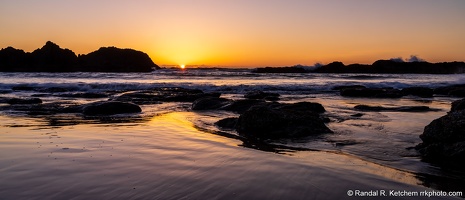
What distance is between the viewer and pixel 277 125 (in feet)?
24.7

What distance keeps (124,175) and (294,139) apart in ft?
12.0

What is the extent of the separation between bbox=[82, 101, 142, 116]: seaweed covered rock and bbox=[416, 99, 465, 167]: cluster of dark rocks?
851cm

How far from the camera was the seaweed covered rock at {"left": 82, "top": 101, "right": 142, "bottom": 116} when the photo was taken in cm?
1112

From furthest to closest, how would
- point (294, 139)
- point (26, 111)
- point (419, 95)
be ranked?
1. point (419, 95)
2. point (26, 111)
3. point (294, 139)

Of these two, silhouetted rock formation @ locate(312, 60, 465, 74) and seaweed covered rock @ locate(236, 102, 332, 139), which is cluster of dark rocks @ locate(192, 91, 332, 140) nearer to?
seaweed covered rock @ locate(236, 102, 332, 139)

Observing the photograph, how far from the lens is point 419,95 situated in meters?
21.1

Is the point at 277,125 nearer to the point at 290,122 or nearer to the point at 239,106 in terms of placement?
the point at 290,122

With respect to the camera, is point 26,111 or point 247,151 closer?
point 247,151

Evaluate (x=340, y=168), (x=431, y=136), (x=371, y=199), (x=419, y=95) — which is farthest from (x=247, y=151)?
(x=419, y=95)

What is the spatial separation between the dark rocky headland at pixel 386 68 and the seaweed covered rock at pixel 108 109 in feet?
182

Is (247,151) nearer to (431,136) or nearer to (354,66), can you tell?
(431,136)

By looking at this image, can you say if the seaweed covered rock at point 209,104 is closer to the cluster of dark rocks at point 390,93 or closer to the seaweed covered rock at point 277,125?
the seaweed covered rock at point 277,125

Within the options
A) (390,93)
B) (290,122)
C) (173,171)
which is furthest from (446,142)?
(390,93)

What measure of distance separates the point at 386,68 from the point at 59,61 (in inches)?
2392
